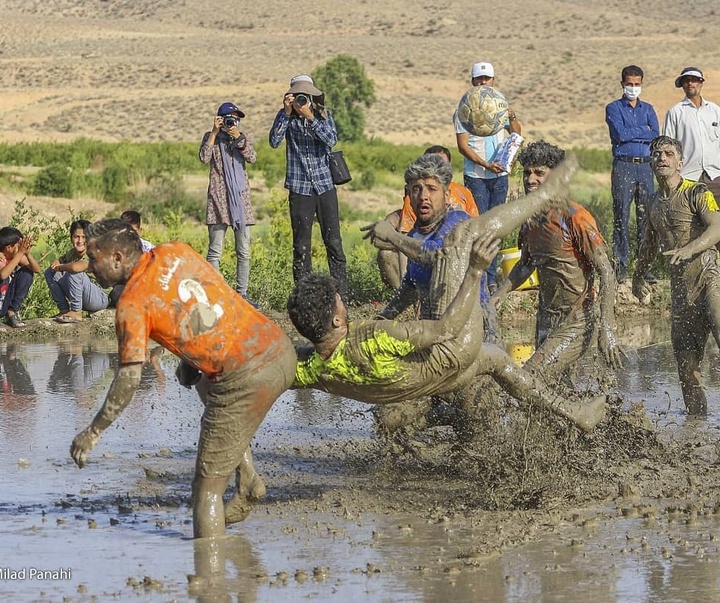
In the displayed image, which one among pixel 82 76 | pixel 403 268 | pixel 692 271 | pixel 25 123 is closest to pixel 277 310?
pixel 403 268

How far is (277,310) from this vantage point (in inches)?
531

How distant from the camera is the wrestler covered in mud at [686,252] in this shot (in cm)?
843

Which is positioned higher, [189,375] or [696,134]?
[696,134]

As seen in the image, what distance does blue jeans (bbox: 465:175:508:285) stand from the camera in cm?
1226

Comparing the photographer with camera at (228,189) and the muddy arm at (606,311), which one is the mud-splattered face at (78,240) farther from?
the muddy arm at (606,311)

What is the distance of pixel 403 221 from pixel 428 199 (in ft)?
8.13

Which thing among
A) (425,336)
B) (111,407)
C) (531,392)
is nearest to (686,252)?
(531,392)

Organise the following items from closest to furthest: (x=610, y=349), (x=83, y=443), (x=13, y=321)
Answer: (x=83, y=443), (x=610, y=349), (x=13, y=321)

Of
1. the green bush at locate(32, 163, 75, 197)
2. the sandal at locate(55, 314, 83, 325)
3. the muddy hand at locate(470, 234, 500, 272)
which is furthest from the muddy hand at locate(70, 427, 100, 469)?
the green bush at locate(32, 163, 75, 197)

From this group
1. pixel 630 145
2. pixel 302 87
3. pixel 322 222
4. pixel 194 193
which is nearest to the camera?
pixel 302 87

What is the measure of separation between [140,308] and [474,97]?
7188mm

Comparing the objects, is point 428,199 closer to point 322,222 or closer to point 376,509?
point 376,509

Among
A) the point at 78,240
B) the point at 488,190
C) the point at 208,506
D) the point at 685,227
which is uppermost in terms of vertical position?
the point at 488,190

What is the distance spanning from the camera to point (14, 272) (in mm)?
12602
